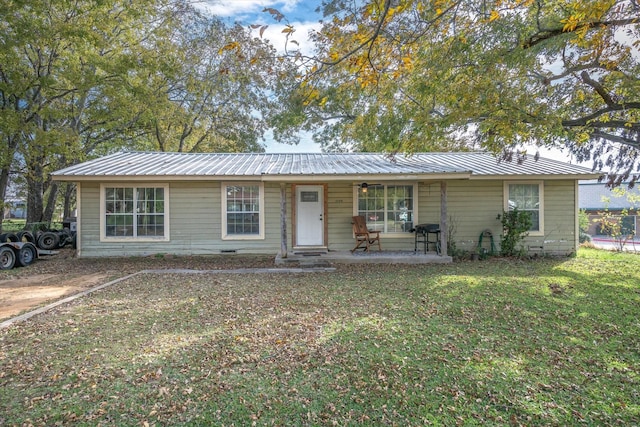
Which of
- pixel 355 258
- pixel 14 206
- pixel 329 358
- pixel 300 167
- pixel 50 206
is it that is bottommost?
pixel 329 358

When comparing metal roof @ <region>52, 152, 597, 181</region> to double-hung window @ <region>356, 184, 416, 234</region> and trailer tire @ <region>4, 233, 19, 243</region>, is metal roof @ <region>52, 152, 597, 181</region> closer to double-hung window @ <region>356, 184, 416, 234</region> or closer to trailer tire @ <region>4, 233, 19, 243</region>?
double-hung window @ <region>356, 184, 416, 234</region>

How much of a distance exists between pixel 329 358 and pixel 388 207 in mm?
6914

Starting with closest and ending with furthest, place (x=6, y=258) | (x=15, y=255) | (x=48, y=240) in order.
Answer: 1. (x=6, y=258)
2. (x=15, y=255)
3. (x=48, y=240)

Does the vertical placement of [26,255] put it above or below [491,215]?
below

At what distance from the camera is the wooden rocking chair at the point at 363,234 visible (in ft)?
29.2

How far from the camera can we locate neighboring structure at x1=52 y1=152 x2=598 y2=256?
9078 millimetres

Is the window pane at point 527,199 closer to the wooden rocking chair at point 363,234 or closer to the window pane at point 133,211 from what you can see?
the wooden rocking chair at point 363,234

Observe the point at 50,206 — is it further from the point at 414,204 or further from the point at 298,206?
the point at 414,204

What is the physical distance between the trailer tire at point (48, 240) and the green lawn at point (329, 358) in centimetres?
726

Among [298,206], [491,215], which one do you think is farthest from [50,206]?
[491,215]

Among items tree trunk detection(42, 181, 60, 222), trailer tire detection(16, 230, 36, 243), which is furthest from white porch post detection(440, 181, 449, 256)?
tree trunk detection(42, 181, 60, 222)

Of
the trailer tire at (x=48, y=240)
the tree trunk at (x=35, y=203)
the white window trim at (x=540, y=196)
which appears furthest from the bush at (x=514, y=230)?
the tree trunk at (x=35, y=203)

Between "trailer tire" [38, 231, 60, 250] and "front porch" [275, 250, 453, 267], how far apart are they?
8135 mm

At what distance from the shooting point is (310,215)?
9.56m
